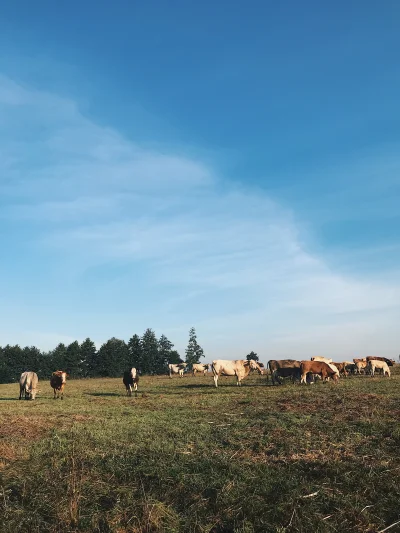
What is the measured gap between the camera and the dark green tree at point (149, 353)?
348 ft

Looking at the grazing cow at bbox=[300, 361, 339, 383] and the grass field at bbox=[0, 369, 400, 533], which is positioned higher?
the grazing cow at bbox=[300, 361, 339, 383]

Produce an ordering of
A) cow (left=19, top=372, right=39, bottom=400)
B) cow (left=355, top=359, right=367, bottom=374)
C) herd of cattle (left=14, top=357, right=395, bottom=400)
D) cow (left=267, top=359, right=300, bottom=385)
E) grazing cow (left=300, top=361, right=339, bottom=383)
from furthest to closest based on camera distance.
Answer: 1. cow (left=355, top=359, right=367, bottom=374)
2. cow (left=267, top=359, right=300, bottom=385)
3. grazing cow (left=300, top=361, right=339, bottom=383)
4. herd of cattle (left=14, top=357, right=395, bottom=400)
5. cow (left=19, top=372, right=39, bottom=400)

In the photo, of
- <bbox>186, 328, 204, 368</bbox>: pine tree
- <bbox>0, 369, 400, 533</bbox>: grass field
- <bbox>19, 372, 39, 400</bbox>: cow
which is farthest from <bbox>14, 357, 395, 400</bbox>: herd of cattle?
<bbox>186, 328, 204, 368</bbox>: pine tree

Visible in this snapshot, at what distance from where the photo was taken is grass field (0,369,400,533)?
7090 millimetres

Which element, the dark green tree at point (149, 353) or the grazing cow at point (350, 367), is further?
the dark green tree at point (149, 353)

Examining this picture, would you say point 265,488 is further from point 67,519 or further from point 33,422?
point 33,422

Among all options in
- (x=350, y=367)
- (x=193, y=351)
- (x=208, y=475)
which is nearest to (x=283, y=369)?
(x=350, y=367)

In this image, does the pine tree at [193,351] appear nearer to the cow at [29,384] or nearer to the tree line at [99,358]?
the tree line at [99,358]

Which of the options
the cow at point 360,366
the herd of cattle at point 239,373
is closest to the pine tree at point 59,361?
the herd of cattle at point 239,373

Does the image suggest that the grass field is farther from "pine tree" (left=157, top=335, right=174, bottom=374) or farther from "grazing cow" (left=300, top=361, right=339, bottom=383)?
"pine tree" (left=157, top=335, right=174, bottom=374)

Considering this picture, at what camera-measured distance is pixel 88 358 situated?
114625 mm

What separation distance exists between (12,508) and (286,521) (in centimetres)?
479

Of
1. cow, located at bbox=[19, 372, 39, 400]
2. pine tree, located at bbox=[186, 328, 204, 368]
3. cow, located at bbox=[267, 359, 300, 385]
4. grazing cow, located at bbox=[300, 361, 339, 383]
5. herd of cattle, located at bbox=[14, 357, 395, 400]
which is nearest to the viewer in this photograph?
cow, located at bbox=[19, 372, 39, 400]

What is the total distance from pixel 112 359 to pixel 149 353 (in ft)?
35.5
